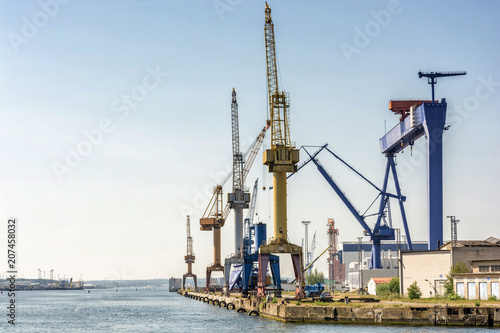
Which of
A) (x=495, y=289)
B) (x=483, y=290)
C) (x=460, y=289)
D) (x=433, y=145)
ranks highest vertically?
(x=433, y=145)

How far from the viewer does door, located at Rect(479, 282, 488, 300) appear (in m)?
65.7

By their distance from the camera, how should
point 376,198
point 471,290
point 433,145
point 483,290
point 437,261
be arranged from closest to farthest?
point 483,290 → point 471,290 → point 437,261 → point 433,145 → point 376,198

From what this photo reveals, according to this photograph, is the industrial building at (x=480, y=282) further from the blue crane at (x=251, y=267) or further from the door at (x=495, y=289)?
the blue crane at (x=251, y=267)

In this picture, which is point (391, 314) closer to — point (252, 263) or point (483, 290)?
point (483, 290)

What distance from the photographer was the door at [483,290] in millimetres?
65681

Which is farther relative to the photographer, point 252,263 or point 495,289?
point 252,263

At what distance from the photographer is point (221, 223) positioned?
17950 centimetres

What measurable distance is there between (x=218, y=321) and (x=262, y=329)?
55.5 ft

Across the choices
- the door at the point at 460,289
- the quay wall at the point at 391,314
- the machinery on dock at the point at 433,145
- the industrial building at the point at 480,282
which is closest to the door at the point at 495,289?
the industrial building at the point at 480,282

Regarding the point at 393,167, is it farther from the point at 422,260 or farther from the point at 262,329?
the point at 262,329

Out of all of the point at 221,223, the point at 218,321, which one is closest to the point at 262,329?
the point at 218,321

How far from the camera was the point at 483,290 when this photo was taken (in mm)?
66125

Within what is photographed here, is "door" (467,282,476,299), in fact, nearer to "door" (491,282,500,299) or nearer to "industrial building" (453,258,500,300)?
"industrial building" (453,258,500,300)

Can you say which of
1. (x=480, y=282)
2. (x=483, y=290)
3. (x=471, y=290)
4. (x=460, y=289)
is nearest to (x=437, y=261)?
(x=460, y=289)
